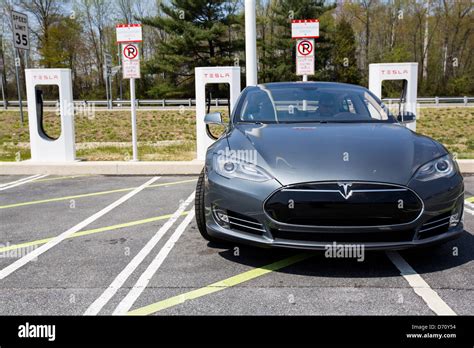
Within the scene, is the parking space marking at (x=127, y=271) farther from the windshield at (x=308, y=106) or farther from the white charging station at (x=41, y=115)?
the white charging station at (x=41, y=115)

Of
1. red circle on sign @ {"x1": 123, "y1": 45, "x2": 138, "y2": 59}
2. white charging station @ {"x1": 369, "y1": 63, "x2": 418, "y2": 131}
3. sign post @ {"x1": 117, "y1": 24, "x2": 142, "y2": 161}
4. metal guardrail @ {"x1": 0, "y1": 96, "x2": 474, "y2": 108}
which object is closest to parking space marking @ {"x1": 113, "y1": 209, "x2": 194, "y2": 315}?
sign post @ {"x1": 117, "y1": 24, "x2": 142, "y2": 161}

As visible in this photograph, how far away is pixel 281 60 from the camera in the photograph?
3828cm

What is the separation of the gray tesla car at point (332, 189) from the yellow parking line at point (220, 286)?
0.29m

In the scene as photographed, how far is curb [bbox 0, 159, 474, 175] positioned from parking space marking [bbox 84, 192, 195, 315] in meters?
2.86

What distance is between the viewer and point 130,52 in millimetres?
8109

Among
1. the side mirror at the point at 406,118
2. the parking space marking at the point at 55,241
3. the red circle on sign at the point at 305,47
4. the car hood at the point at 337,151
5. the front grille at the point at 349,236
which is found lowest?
the parking space marking at the point at 55,241

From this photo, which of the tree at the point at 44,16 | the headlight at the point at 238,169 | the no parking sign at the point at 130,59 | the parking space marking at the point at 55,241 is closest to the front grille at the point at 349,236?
the headlight at the point at 238,169

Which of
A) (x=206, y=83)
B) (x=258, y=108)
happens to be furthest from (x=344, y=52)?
(x=258, y=108)

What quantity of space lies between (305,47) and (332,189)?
6581mm

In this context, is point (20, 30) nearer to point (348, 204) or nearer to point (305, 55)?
point (305, 55)

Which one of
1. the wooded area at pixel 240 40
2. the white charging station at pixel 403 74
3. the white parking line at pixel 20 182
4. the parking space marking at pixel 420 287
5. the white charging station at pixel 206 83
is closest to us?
the parking space marking at pixel 420 287

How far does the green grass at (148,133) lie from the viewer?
10.6 meters

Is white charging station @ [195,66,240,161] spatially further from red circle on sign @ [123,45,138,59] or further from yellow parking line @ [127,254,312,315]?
yellow parking line @ [127,254,312,315]
